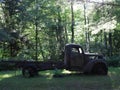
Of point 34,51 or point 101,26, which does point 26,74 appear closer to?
point 101,26

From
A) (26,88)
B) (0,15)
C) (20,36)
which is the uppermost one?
(0,15)

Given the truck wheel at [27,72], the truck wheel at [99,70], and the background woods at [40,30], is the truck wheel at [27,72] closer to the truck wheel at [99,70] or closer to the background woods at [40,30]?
the truck wheel at [99,70]

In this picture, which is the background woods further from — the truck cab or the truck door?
the truck door

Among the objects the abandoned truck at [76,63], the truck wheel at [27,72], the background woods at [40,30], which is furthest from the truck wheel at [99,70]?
the background woods at [40,30]

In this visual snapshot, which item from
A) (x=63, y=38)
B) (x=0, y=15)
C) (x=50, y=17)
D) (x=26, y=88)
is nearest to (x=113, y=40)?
(x=63, y=38)

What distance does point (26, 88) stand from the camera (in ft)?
40.5

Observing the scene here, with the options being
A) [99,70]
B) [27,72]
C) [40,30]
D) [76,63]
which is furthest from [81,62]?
[40,30]

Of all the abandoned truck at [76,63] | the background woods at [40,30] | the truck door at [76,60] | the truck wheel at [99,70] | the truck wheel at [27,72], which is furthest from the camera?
the background woods at [40,30]

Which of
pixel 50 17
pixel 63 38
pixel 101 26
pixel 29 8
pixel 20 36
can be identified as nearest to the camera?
pixel 101 26

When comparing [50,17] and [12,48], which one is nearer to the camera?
[12,48]

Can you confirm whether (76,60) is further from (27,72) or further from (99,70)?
(27,72)

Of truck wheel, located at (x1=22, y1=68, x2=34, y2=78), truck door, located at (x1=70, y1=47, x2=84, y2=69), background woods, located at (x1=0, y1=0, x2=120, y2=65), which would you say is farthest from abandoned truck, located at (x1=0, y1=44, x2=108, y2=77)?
background woods, located at (x1=0, y1=0, x2=120, y2=65)

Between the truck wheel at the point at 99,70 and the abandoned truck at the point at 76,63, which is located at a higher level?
the abandoned truck at the point at 76,63

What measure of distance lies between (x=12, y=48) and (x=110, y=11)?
17478 millimetres
